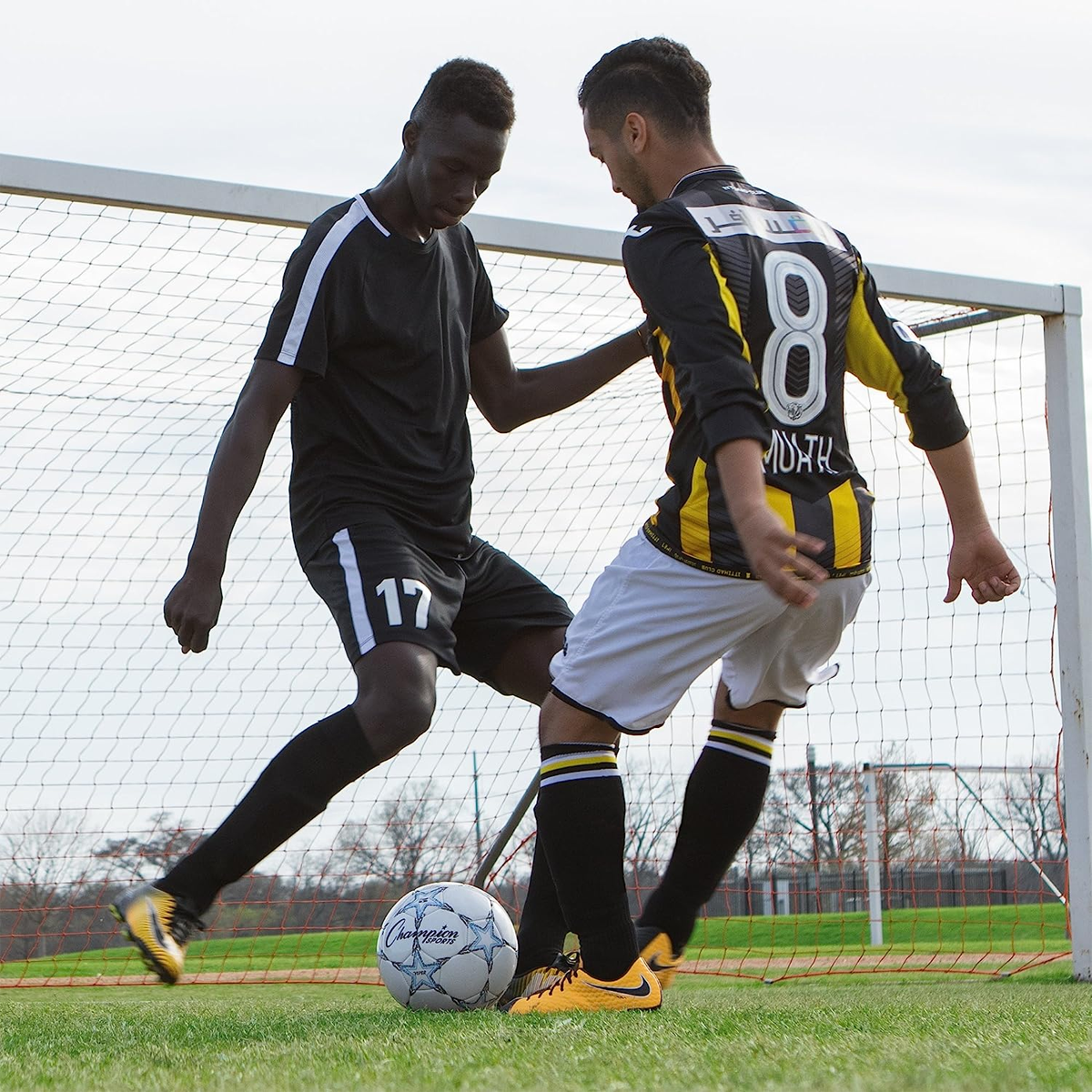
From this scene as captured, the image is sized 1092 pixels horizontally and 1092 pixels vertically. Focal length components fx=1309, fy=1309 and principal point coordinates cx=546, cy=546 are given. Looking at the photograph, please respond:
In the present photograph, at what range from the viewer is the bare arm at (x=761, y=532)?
7.36 ft

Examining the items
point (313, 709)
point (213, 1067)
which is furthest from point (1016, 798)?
point (213, 1067)

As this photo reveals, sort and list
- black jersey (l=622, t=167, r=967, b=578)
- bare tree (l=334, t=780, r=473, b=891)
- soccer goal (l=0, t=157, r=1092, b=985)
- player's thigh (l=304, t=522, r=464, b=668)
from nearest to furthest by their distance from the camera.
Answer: black jersey (l=622, t=167, r=967, b=578)
player's thigh (l=304, t=522, r=464, b=668)
soccer goal (l=0, t=157, r=1092, b=985)
bare tree (l=334, t=780, r=473, b=891)

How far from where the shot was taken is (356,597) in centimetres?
295

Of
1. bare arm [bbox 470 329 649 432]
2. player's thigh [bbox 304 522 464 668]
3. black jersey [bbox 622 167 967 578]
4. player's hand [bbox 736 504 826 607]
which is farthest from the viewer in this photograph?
bare arm [bbox 470 329 649 432]

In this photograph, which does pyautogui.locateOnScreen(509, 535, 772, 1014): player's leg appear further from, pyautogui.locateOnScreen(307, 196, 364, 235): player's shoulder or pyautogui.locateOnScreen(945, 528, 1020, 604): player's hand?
pyautogui.locateOnScreen(307, 196, 364, 235): player's shoulder

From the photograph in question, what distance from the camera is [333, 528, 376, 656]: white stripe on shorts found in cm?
291

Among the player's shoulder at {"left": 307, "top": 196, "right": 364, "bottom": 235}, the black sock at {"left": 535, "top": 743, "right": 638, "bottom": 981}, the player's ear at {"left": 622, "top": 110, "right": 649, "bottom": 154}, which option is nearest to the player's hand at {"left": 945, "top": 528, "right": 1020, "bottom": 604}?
the black sock at {"left": 535, "top": 743, "right": 638, "bottom": 981}

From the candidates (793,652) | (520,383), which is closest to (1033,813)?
(520,383)

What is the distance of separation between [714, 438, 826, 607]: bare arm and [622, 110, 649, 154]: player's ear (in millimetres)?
842

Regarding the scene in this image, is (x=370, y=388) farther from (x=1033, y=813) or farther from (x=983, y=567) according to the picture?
(x=1033, y=813)

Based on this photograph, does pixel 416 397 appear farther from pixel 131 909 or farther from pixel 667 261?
pixel 131 909

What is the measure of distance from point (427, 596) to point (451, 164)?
1061mm

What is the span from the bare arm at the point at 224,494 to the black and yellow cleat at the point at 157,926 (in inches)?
20.5

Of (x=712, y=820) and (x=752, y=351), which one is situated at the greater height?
Result: (x=752, y=351)
